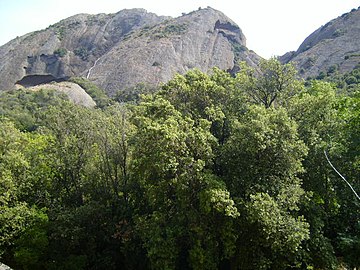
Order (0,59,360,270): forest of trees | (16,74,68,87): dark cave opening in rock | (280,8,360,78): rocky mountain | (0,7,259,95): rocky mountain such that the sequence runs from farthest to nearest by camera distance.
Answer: (16,74,68,87): dark cave opening in rock < (0,7,259,95): rocky mountain < (280,8,360,78): rocky mountain < (0,59,360,270): forest of trees

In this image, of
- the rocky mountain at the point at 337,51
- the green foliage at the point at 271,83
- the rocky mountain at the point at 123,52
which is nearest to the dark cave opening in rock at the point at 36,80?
the rocky mountain at the point at 123,52

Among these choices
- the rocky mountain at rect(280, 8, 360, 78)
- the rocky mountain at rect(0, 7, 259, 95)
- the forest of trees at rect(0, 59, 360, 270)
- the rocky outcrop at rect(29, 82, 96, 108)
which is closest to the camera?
the forest of trees at rect(0, 59, 360, 270)

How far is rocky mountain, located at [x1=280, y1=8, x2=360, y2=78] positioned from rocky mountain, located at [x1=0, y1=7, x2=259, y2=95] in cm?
1879

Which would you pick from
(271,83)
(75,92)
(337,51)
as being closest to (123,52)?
(75,92)

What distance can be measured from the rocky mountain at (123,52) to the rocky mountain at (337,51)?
18788 millimetres

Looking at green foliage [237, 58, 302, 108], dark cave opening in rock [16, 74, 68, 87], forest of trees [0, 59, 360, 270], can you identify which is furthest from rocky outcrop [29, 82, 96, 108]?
green foliage [237, 58, 302, 108]

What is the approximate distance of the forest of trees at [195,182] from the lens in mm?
15070

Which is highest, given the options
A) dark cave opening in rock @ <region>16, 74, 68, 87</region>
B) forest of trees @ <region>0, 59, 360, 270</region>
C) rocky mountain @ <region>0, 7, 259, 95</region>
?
rocky mountain @ <region>0, 7, 259, 95</region>

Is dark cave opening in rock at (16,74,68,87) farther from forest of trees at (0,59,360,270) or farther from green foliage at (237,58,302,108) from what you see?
green foliage at (237,58,302,108)

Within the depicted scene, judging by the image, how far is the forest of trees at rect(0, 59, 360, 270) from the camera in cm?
1507

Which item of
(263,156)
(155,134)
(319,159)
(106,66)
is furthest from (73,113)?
(106,66)

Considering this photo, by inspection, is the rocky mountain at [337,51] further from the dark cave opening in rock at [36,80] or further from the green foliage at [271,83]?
the dark cave opening in rock at [36,80]

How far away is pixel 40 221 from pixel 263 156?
510 inches

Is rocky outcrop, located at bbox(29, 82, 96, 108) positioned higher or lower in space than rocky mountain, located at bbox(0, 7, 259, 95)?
lower
